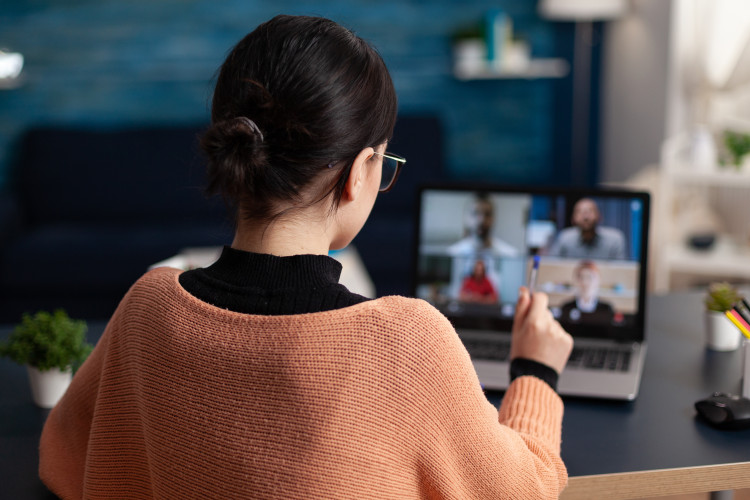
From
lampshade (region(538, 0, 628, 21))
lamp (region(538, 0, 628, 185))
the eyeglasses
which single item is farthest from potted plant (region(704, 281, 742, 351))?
lamp (region(538, 0, 628, 185))

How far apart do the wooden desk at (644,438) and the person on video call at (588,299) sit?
0.12 metres

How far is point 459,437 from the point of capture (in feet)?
2.76

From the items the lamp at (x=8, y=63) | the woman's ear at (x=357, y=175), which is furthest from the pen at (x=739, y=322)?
the lamp at (x=8, y=63)

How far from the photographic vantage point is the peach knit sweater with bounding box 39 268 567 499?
31.0 inches

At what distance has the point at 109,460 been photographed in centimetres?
94

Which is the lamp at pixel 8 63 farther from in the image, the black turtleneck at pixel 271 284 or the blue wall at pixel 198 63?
the blue wall at pixel 198 63

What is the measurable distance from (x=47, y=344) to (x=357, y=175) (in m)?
0.66

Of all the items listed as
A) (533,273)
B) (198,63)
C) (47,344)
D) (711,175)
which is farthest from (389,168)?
(198,63)

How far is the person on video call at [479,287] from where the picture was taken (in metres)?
1.55

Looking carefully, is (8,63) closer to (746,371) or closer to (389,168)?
(389,168)

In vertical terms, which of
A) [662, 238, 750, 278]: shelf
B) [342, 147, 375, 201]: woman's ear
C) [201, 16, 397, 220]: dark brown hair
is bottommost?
[662, 238, 750, 278]: shelf

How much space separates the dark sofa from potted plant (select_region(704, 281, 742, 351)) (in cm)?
215

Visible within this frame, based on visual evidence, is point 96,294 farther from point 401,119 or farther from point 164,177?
point 401,119

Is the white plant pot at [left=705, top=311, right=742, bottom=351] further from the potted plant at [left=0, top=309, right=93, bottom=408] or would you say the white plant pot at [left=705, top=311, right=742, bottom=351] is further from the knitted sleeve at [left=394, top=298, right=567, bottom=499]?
the potted plant at [left=0, top=309, right=93, bottom=408]
